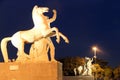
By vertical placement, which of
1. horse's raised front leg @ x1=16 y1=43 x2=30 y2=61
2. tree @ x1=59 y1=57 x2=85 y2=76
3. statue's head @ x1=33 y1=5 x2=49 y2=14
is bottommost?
horse's raised front leg @ x1=16 y1=43 x2=30 y2=61

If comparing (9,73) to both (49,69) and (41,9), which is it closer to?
(49,69)

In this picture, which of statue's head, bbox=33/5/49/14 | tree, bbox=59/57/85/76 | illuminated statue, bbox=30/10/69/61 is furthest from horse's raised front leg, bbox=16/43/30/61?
tree, bbox=59/57/85/76

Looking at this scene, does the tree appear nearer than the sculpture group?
No

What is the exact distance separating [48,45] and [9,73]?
228 cm

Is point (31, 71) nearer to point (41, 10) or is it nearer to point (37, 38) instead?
point (37, 38)

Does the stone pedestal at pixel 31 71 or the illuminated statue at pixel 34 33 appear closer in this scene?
the stone pedestal at pixel 31 71

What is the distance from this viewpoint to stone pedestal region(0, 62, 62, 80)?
19922 millimetres

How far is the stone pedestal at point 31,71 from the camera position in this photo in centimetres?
1992

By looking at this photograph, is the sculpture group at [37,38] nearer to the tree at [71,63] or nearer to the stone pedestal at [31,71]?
the stone pedestal at [31,71]

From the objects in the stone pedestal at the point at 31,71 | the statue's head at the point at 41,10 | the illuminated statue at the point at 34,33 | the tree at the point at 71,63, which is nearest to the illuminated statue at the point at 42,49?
the illuminated statue at the point at 34,33

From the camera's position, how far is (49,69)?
1991 cm

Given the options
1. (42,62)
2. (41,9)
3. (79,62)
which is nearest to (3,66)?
(42,62)

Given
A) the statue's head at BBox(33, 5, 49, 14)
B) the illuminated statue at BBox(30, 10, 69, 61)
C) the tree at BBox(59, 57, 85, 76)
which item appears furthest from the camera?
the tree at BBox(59, 57, 85, 76)

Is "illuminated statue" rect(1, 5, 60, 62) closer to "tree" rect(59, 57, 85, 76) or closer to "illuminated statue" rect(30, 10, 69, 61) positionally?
"illuminated statue" rect(30, 10, 69, 61)
